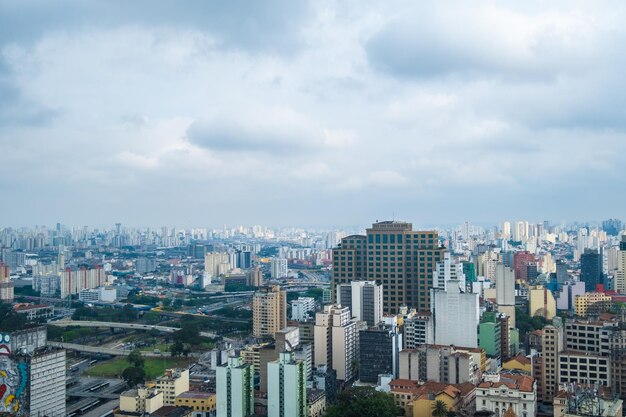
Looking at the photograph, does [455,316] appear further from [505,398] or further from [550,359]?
[505,398]

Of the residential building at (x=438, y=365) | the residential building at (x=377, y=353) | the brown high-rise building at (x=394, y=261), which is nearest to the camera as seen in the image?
the residential building at (x=438, y=365)

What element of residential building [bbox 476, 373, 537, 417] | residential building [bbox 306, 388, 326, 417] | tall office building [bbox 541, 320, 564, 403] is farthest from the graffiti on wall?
tall office building [bbox 541, 320, 564, 403]

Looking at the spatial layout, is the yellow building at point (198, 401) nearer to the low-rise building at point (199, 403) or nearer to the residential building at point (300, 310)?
the low-rise building at point (199, 403)

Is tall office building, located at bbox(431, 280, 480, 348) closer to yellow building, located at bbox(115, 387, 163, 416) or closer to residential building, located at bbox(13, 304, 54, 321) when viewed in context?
yellow building, located at bbox(115, 387, 163, 416)

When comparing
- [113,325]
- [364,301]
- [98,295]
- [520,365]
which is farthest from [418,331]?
[98,295]

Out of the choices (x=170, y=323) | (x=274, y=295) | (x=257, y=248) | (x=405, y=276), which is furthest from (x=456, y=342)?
(x=257, y=248)

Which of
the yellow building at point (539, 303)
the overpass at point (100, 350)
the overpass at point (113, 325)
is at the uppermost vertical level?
the yellow building at point (539, 303)

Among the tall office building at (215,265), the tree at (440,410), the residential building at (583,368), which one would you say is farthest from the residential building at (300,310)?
the tall office building at (215,265)
